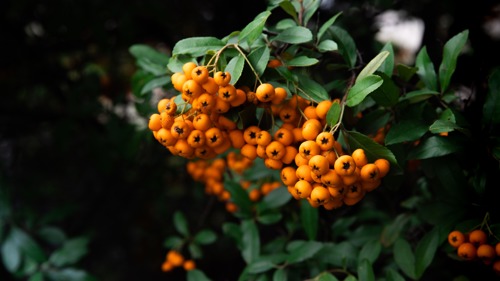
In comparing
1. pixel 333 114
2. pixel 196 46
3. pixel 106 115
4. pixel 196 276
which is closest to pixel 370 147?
pixel 333 114

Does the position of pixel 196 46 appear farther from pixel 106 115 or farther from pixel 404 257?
pixel 106 115

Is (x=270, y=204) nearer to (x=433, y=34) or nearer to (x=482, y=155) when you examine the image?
(x=482, y=155)

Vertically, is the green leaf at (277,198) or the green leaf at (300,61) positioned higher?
the green leaf at (300,61)

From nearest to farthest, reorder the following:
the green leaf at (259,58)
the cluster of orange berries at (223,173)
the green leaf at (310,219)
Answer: the green leaf at (259,58) → the green leaf at (310,219) → the cluster of orange berries at (223,173)

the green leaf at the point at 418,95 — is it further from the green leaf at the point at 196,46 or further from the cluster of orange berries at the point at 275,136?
the green leaf at the point at 196,46

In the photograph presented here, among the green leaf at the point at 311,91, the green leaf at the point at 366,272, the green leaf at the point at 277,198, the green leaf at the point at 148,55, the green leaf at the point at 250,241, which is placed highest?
the green leaf at the point at 148,55

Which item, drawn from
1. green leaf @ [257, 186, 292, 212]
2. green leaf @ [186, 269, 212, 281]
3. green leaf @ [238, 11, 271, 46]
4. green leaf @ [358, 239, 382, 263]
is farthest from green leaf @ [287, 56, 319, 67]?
green leaf @ [186, 269, 212, 281]

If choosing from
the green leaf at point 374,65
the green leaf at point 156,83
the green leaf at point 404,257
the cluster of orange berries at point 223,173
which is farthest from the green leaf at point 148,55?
the green leaf at point 404,257
